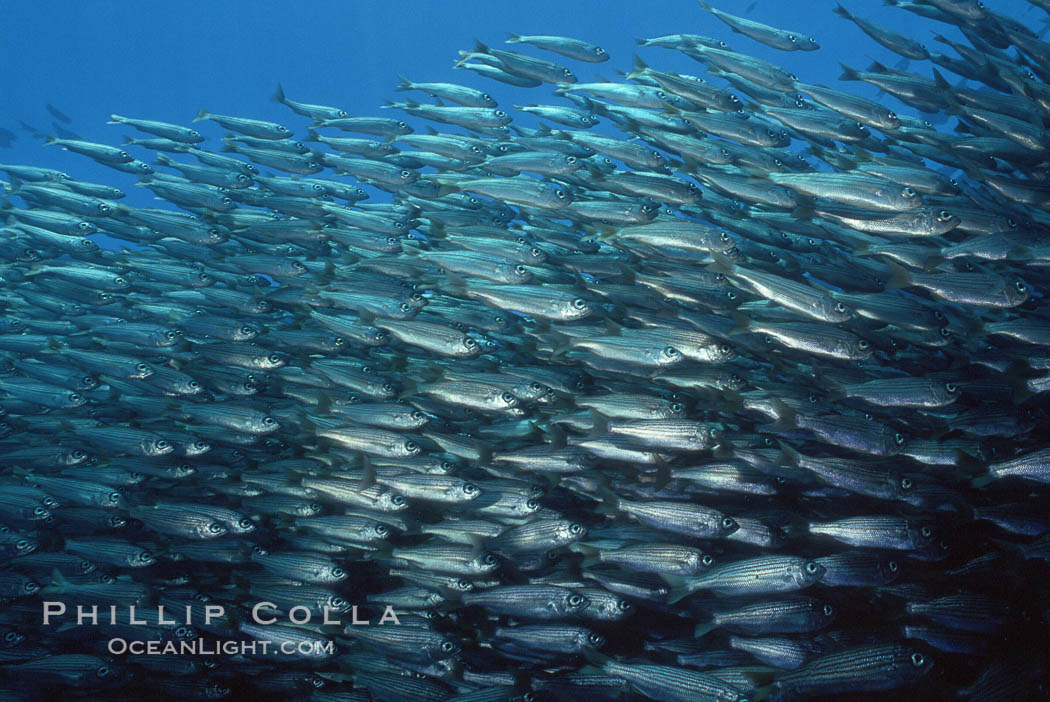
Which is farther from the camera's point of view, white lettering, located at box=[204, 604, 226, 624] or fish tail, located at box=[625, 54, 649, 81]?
fish tail, located at box=[625, 54, 649, 81]

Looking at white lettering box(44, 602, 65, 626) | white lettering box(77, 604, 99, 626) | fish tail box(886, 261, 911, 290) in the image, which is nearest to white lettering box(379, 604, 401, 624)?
white lettering box(77, 604, 99, 626)

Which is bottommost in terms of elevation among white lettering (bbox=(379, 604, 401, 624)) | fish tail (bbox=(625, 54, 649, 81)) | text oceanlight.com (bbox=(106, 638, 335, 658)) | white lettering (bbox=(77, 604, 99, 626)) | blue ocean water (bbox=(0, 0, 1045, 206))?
text oceanlight.com (bbox=(106, 638, 335, 658))

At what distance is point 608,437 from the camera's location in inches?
201

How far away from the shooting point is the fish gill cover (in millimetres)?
4469

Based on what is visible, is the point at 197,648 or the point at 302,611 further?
the point at 197,648

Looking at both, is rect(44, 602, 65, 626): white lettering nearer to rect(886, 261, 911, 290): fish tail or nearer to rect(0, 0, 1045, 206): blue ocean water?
rect(886, 261, 911, 290): fish tail

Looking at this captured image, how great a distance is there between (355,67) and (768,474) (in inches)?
5643

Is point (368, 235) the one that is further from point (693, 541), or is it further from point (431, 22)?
point (431, 22)

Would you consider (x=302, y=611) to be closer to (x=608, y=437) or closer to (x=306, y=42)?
(x=608, y=437)

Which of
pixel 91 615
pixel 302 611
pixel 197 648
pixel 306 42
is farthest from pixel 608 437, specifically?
pixel 306 42

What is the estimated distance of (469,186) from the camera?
6402mm

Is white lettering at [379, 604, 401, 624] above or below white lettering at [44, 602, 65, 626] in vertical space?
above

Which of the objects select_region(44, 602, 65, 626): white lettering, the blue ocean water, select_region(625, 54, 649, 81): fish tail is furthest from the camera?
the blue ocean water

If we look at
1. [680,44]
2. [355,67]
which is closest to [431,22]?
[355,67]
